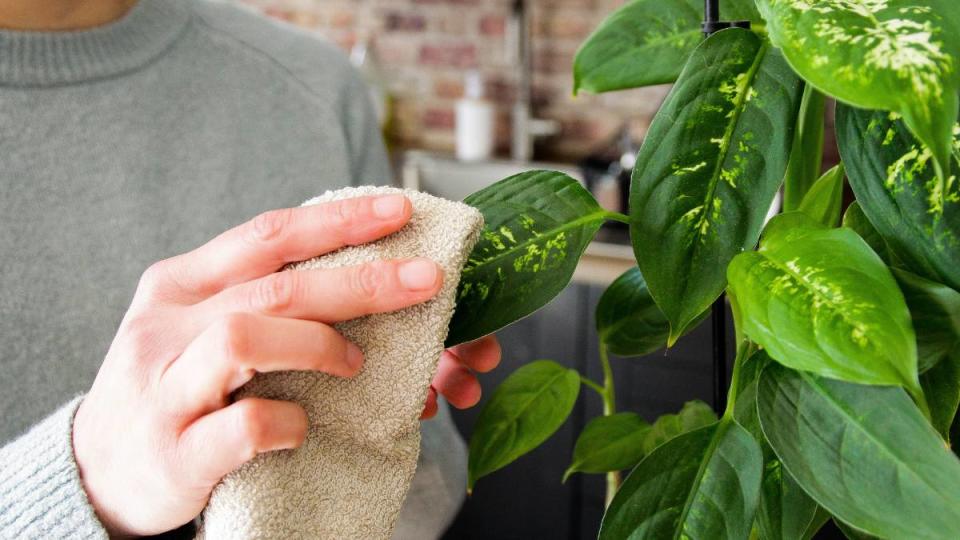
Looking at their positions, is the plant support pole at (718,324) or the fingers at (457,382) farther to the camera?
the fingers at (457,382)

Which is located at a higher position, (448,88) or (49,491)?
(49,491)

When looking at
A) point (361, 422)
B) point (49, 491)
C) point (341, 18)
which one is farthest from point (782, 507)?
point (341, 18)

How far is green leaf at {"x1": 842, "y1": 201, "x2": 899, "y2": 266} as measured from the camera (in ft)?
1.53

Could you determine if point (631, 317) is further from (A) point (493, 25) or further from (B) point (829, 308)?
(A) point (493, 25)

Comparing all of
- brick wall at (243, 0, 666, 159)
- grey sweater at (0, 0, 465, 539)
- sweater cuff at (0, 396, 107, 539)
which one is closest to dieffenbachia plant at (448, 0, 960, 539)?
sweater cuff at (0, 396, 107, 539)

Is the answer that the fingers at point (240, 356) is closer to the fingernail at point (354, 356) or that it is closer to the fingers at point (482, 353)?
the fingernail at point (354, 356)

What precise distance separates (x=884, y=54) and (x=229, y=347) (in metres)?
0.30

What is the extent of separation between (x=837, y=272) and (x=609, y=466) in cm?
26

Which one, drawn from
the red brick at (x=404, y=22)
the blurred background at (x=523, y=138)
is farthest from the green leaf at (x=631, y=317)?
the red brick at (x=404, y=22)

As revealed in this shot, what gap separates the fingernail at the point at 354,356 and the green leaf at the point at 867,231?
0.27 m

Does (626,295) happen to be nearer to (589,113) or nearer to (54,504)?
(54,504)

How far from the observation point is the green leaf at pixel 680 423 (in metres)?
0.55

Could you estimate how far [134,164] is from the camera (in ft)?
2.79

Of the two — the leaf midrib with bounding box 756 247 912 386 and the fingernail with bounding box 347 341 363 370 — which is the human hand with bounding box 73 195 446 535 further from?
the leaf midrib with bounding box 756 247 912 386
